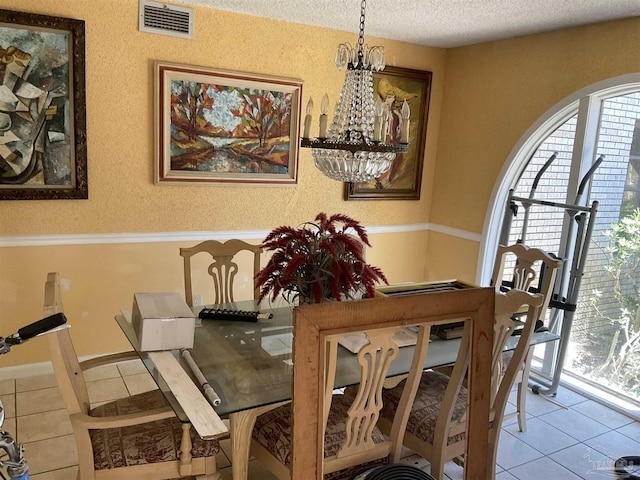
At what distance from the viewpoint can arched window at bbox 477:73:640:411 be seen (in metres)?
3.24

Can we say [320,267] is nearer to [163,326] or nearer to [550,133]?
[163,326]

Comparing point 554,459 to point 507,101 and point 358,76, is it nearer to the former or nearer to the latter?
point 358,76

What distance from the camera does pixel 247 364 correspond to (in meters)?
2.00

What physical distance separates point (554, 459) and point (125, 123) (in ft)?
10.6

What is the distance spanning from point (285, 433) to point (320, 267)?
0.65 meters

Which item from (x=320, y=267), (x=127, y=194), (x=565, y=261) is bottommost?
(x=565, y=261)

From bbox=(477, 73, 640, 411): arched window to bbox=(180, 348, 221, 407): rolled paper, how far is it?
253 centimetres

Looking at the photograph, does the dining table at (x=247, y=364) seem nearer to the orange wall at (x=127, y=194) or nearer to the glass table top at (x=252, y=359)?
the glass table top at (x=252, y=359)

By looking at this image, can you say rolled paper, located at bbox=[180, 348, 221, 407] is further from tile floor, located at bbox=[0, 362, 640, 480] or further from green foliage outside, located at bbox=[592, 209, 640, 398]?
green foliage outside, located at bbox=[592, 209, 640, 398]

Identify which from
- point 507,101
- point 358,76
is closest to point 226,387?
point 358,76

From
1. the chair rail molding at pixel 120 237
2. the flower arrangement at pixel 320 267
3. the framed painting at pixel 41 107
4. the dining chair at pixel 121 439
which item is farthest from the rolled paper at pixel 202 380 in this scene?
the framed painting at pixel 41 107

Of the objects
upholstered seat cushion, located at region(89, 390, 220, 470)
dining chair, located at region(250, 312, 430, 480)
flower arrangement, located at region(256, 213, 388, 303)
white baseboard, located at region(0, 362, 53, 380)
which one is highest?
flower arrangement, located at region(256, 213, 388, 303)

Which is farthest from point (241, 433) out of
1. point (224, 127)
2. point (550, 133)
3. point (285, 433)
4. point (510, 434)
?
point (550, 133)

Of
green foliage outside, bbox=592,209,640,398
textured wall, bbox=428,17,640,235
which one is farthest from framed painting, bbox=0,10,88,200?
green foliage outside, bbox=592,209,640,398
